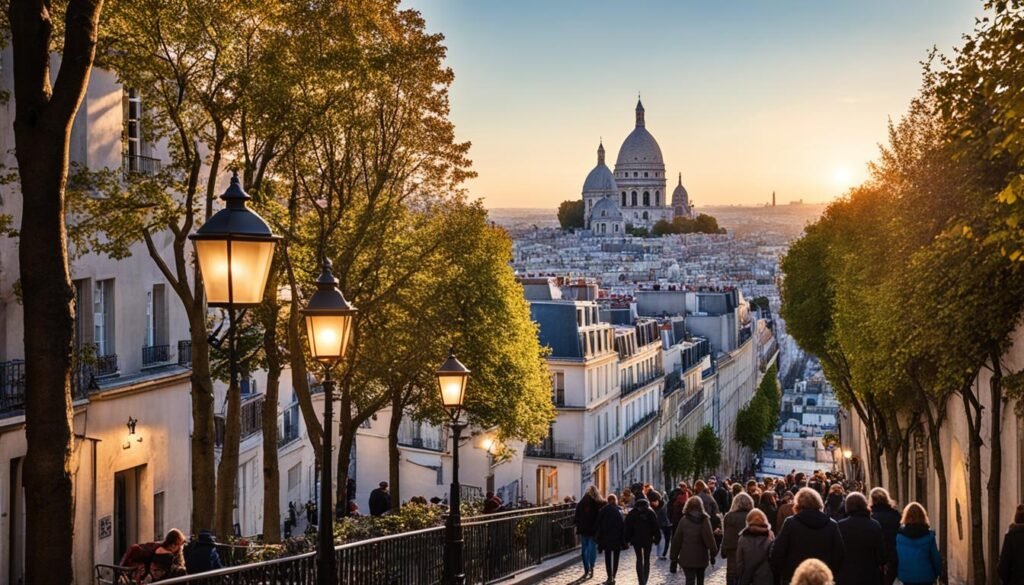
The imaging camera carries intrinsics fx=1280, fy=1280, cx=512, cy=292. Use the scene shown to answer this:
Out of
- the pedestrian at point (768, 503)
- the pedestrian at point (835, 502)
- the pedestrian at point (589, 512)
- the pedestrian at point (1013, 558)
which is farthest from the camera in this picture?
the pedestrian at point (835, 502)

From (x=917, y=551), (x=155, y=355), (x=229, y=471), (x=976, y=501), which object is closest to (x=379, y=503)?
(x=155, y=355)

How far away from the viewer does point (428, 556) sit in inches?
715

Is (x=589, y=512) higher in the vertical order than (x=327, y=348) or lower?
lower

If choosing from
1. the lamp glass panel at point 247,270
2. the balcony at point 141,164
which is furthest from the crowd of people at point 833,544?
the balcony at point 141,164

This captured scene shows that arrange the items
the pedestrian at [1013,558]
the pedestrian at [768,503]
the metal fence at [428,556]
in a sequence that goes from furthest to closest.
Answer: the pedestrian at [768,503]
the pedestrian at [1013,558]
the metal fence at [428,556]

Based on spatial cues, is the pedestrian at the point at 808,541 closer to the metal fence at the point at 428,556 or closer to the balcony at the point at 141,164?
the metal fence at the point at 428,556

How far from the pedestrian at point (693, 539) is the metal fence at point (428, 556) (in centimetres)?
353

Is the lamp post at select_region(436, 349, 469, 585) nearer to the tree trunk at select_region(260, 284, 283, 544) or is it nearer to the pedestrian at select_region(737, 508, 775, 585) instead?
the pedestrian at select_region(737, 508, 775, 585)

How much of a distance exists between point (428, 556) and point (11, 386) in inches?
316

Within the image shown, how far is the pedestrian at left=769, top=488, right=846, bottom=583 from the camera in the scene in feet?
43.4

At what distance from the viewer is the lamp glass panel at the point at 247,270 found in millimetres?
9992

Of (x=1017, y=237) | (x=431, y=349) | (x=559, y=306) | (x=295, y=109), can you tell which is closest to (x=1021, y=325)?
(x=1017, y=237)

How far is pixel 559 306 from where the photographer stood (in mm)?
64188

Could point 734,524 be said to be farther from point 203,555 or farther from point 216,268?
point 216,268
